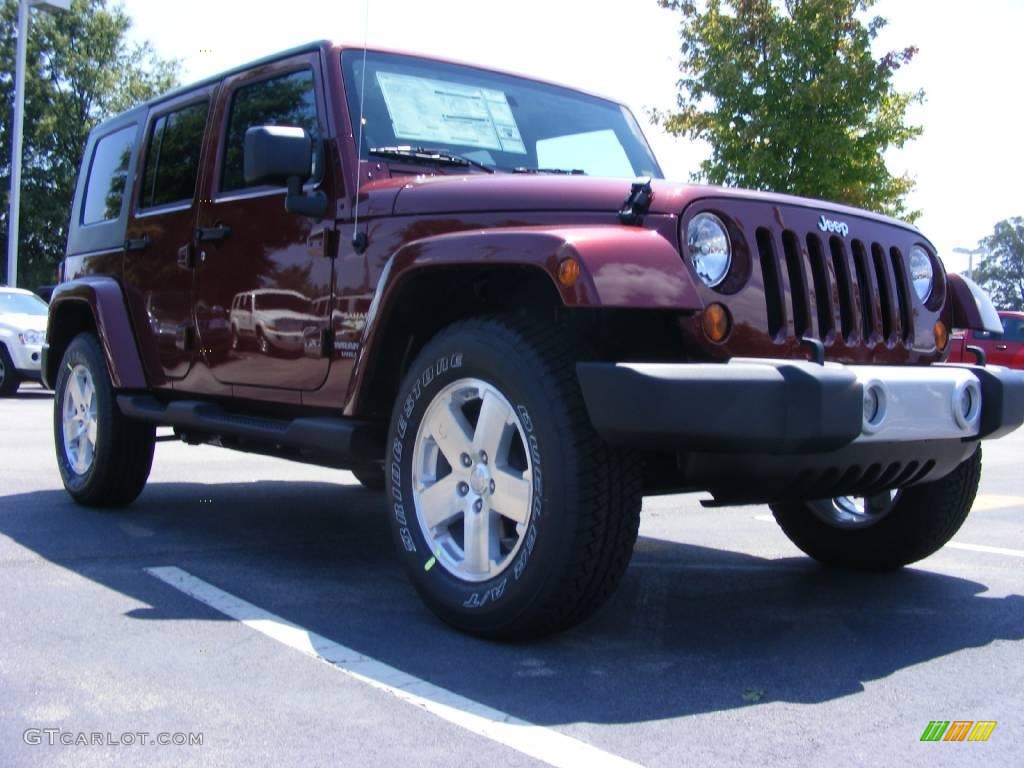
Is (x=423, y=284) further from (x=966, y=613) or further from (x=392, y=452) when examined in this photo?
(x=966, y=613)

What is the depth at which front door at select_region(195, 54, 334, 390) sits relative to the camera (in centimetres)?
443

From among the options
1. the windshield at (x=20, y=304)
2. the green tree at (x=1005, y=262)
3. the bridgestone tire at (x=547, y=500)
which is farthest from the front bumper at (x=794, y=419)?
the green tree at (x=1005, y=262)

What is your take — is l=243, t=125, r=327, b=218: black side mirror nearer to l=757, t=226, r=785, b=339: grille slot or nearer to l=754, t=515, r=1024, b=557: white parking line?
l=757, t=226, r=785, b=339: grille slot

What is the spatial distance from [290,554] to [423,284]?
5.49ft

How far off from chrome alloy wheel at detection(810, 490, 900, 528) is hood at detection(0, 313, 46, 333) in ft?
44.6

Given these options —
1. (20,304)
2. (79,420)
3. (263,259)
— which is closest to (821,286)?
(263,259)

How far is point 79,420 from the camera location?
616 cm

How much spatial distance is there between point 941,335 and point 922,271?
24 cm

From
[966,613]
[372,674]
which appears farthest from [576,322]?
[966,613]

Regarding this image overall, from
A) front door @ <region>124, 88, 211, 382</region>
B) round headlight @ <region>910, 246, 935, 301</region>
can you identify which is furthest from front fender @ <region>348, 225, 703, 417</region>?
front door @ <region>124, 88, 211, 382</region>

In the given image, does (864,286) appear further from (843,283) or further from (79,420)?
(79,420)

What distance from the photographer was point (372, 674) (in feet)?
10.5

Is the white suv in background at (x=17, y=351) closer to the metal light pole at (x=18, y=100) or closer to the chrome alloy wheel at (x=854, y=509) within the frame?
the metal light pole at (x=18, y=100)

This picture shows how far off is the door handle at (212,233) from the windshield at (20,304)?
12.9 metres
